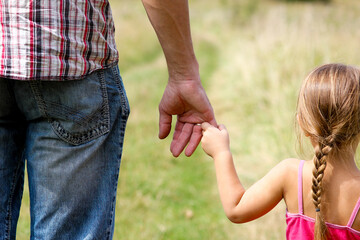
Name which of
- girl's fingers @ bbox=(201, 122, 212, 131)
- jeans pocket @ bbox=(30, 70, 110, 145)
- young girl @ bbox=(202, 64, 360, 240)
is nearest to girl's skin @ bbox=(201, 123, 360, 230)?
young girl @ bbox=(202, 64, 360, 240)

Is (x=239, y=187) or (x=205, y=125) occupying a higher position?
(x=205, y=125)

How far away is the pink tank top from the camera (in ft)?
5.66

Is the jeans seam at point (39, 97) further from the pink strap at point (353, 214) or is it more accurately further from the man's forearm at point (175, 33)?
the pink strap at point (353, 214)

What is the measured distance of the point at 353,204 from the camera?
67.6 inches

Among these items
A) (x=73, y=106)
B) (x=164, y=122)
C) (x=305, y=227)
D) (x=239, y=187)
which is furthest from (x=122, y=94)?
(x=305, y=227)

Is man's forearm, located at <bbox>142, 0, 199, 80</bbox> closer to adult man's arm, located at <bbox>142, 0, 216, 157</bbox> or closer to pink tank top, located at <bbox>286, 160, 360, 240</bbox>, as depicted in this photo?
adult man's arm, located at <bbox>142, 0, 216, 157</bbox>

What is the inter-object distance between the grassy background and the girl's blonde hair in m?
0.25

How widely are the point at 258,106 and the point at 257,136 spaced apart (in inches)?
48.4

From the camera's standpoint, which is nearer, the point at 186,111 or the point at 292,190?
the point at 292,190

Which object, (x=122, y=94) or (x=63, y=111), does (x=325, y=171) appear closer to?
(x=122, y=94)

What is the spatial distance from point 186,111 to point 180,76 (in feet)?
0.70

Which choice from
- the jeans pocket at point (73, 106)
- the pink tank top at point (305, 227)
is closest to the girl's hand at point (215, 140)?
the pink tank top at point (305, 227)

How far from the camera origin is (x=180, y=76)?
2080 millimetres

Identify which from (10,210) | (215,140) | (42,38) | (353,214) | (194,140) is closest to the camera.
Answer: (42,38)
